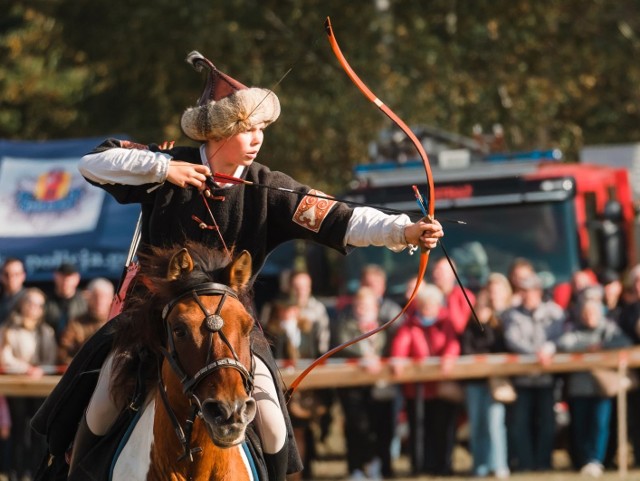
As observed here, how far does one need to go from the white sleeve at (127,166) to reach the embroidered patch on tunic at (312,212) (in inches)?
25.1

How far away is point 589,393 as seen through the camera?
13414 millimetres

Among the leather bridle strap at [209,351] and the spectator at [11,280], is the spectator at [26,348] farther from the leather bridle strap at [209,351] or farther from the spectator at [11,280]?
the leather bridle strap at [209,351]

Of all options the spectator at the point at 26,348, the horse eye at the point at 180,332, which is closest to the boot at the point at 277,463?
the horse eye at the point at 180,332

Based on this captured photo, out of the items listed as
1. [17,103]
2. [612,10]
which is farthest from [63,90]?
[612,10]

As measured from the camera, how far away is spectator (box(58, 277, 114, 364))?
1285 cm

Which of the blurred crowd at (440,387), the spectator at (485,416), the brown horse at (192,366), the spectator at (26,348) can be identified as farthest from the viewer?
the spectator at (26,348)

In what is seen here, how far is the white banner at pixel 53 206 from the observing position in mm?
16797

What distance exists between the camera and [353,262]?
15086 millimetres

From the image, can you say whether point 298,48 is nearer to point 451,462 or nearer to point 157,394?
point 451,462

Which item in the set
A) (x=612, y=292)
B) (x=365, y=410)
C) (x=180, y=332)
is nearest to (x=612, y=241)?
(x=612, y=292)

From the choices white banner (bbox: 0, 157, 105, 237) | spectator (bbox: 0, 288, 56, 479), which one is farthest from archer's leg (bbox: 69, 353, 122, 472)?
white banner (bbox: 0, 157, 105, 237)

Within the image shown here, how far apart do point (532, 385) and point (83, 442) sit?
7579 millimetres

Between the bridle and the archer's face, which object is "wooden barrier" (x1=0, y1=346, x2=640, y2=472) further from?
the bridle

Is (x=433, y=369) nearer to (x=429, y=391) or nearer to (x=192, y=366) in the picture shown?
(x=429, y=391)
